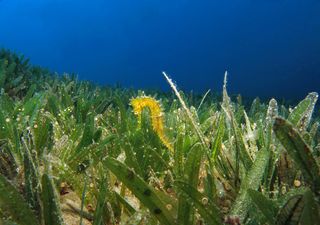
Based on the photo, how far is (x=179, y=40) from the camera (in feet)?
405

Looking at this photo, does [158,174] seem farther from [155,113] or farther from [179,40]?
[179,40]

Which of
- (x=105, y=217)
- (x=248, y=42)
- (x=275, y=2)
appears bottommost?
(x=105, y=217)

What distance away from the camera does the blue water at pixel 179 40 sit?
4008 inches

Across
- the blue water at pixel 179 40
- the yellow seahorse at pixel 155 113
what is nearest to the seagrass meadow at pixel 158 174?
the yellow seahorse at pixel 155 113

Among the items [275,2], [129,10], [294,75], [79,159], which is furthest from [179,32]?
[79,159]

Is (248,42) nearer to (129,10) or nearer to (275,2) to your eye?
(275,2)

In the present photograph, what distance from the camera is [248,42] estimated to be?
111938mm

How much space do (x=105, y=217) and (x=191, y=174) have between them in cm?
30

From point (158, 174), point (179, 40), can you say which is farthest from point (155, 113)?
point (179, 40)

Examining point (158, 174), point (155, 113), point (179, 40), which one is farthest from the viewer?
point (179, 40)

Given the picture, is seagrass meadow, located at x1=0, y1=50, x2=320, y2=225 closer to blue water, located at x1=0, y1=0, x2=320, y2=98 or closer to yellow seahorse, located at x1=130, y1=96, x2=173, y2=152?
yellow seahorse, located at x1=130, y1=96, x2=173, y2=152

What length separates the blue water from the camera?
101812 mm

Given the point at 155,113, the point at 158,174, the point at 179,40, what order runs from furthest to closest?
the point at 179,40
the point at 155,113
the point at 158,174

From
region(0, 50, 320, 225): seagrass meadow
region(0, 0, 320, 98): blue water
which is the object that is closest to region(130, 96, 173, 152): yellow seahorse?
region(0, 50, 320, 225): seagrass meadow
